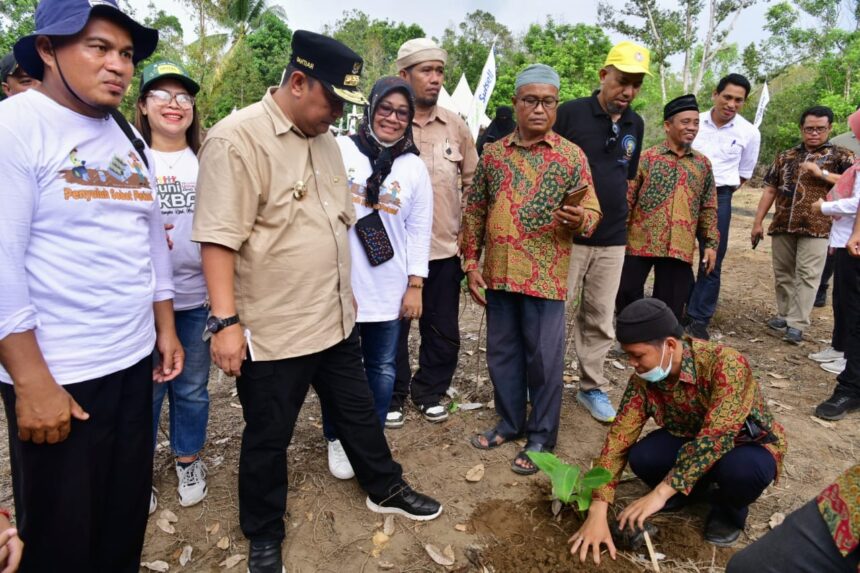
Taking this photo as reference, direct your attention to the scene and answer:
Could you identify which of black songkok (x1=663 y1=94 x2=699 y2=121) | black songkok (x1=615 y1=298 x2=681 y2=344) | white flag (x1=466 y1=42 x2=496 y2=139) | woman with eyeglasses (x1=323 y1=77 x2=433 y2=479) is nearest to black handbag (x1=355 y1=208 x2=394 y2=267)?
woman with eyeglasses (x1=323 y1=77 x2=433 y2=479)

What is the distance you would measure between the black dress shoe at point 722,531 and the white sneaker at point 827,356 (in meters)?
2.99

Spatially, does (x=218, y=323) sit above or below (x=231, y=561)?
above

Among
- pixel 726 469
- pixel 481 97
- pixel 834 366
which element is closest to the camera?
pixel 726 469

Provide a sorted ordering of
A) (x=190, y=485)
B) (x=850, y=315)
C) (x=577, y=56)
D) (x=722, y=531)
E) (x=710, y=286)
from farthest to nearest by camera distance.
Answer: (x=577, y=56), (x=710, y=286), (x=850, y=315), (x=190, y=485), (x=722, y=531)

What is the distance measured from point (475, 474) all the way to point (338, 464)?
29.8 inches

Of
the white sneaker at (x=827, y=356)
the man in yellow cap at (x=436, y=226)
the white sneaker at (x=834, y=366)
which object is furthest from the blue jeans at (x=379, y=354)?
the white sneaker at (x=827, y=356)

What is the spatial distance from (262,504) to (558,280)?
72.2 inches

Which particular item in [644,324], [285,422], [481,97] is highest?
[481,97]

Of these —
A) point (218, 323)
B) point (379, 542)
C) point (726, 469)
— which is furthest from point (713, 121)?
point (218, 323)

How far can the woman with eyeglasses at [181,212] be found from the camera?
2.55 m

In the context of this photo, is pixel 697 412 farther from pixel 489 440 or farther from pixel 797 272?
pixel 797 272

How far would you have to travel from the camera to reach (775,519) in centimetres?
276

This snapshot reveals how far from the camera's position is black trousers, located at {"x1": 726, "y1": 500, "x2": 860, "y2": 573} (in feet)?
5.03

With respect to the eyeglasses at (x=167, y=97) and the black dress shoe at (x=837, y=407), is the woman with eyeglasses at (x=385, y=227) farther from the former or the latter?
the black dress shoe at (x=837, y=407)
